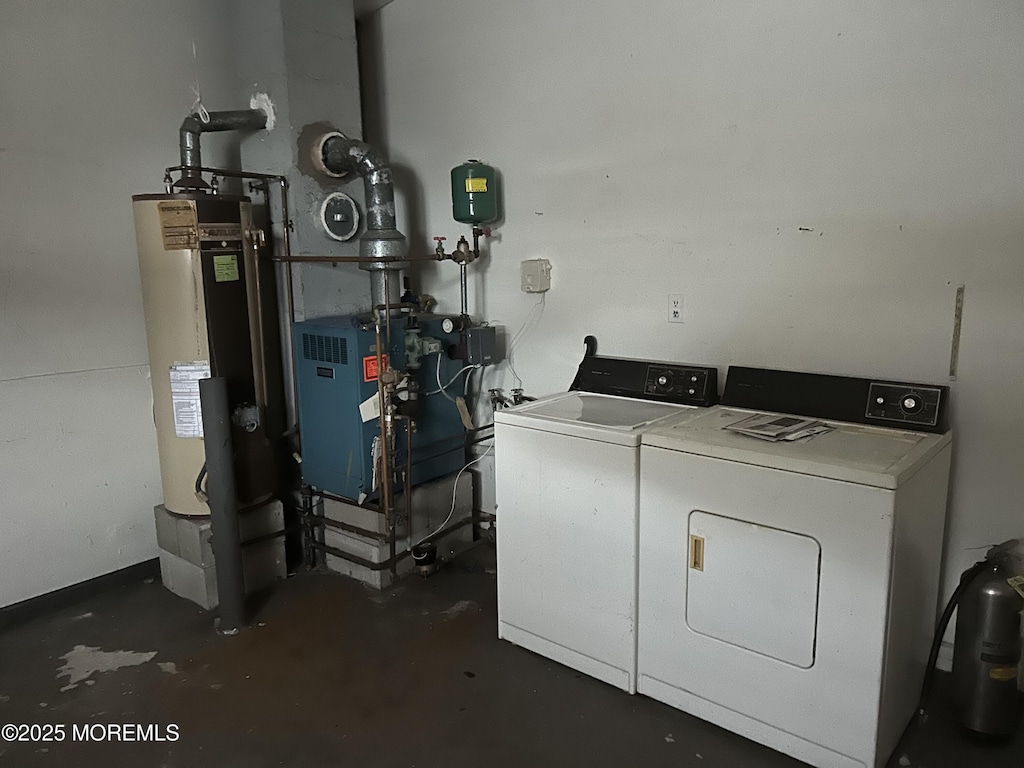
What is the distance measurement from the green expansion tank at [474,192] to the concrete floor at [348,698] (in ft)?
5.19

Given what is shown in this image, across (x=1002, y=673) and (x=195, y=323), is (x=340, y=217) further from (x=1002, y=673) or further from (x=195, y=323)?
(x=1002, y=673)

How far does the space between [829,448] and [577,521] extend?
2.56ft

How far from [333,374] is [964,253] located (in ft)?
7.33

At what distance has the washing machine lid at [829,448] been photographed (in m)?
1.75

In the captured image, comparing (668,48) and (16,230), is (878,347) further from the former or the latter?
(16,230)

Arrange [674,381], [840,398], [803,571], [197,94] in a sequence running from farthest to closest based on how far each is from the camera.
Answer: [197,94]
[674,381]
[840,398]
[803,571]

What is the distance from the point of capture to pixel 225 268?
9.08 ft

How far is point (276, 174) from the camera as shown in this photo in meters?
3.09

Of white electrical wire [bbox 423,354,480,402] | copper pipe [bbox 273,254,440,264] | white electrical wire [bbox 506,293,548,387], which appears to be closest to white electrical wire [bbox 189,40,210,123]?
copper pipe [bbox 273,254,440,264]

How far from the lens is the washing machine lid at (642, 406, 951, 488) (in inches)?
68.8

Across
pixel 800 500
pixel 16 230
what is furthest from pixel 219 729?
pixel 16 230

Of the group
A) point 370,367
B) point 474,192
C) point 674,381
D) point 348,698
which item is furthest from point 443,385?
point 348,698

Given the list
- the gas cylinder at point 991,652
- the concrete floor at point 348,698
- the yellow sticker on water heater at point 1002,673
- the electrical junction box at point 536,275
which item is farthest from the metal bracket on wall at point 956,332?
the electrical junction box at point 536,275

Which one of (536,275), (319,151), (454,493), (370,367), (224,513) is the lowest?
(454,493)
